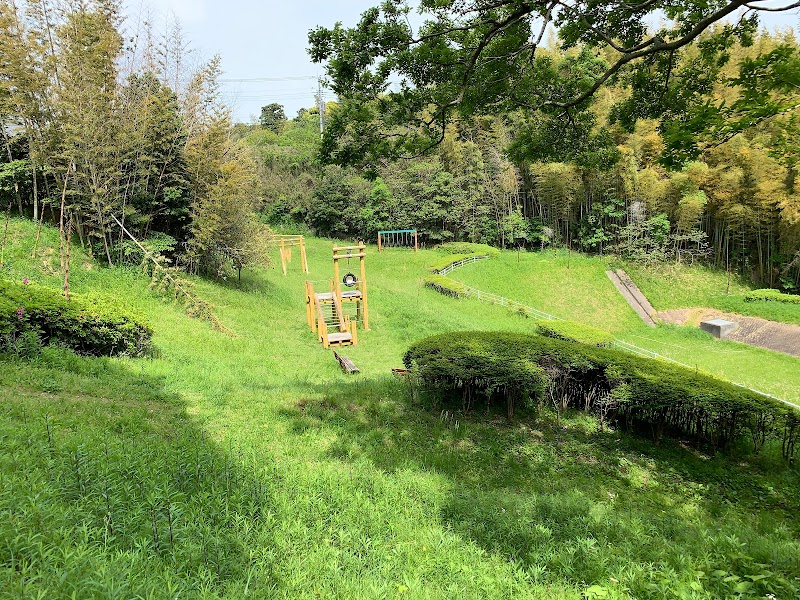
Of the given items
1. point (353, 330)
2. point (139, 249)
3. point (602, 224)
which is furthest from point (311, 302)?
point (602, 224)

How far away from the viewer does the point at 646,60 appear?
242 inches

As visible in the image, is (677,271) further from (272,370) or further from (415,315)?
(272,370)

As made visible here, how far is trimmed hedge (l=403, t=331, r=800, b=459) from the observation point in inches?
223

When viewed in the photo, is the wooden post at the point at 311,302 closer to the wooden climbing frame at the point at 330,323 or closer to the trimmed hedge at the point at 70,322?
the wooden climbing frame at the point at 330,323

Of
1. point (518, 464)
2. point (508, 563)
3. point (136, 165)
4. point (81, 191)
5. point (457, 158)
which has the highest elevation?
point (457, 158)

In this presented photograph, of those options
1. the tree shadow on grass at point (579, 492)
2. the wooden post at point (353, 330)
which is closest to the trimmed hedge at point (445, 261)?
the wooden post at point (353, 330)

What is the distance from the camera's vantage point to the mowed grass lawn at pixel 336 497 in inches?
95.3

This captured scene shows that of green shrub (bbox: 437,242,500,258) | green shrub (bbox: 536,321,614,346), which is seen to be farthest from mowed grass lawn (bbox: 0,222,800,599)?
green shrub (bbox: 437,242,500,258)

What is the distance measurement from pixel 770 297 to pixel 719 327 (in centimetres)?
410

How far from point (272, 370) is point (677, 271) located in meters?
21.4

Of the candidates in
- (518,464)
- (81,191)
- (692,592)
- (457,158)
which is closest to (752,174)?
(457,158)

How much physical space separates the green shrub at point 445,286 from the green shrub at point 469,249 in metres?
4.80

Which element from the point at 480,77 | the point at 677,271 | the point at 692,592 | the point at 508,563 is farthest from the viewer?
the point at 677,271

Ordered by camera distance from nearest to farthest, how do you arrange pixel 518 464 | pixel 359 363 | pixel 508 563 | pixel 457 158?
pixel 508 563, pixel 518 464, pixel 359 363, pixel 457 158
